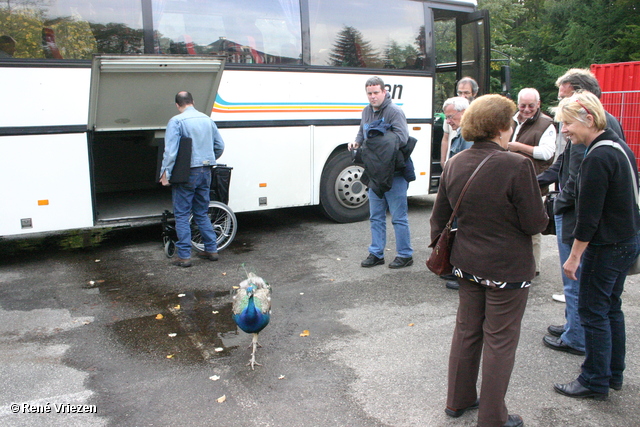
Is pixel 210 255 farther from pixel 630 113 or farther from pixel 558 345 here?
pixel 630 113

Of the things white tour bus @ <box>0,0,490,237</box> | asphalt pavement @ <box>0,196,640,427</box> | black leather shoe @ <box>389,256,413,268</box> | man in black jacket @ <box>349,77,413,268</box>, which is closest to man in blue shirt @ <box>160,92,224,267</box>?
asphalt pavement @ <box>0,196,640,427</box>

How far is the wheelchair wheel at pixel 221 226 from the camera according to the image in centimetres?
688

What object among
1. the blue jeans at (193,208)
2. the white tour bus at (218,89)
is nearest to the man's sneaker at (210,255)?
the blue jeans at (193,208)

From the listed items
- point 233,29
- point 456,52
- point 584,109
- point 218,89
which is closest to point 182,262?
point 218,89

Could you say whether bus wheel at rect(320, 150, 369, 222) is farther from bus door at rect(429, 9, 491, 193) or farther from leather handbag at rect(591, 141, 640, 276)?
leather handbag at rect(591, 141, 640, 276)

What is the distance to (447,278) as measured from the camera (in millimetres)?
5844

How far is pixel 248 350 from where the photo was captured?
4.23m

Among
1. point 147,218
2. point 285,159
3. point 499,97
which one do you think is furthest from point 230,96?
point 499,97

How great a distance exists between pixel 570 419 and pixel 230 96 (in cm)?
544

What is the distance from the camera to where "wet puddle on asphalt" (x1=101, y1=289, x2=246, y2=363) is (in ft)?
13.9

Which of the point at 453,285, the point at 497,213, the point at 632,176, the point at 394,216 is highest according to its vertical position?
the point at 632,176

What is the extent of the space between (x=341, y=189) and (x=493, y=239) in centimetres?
556

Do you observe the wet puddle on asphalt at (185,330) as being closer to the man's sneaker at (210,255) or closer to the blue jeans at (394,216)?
the man's sneaker at (210,255)

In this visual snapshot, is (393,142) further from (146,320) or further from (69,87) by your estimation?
(69,87)
